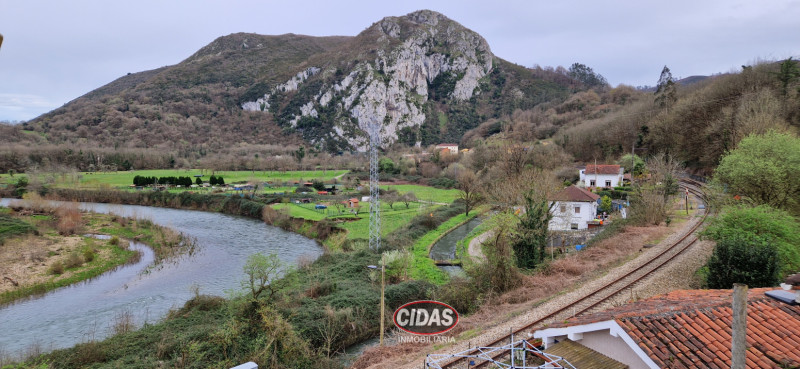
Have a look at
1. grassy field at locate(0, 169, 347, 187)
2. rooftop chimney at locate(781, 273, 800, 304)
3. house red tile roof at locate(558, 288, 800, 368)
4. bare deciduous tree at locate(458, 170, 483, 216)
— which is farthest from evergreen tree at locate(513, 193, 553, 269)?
grassy field at locate(0, 169, 347, 187)

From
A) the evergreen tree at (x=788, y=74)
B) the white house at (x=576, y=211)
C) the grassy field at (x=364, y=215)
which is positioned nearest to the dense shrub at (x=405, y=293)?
the grassy field at (x=364, y=215)

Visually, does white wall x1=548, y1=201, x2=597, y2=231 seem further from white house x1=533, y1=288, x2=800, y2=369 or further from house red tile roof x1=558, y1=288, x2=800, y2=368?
house red tile roof x1=558, y1=288, x2=800, y2=368

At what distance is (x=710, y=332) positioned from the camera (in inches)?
267

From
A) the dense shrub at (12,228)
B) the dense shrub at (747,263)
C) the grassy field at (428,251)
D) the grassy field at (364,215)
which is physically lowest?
the grassy field at (428,251)

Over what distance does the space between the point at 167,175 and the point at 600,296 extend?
3168 inches

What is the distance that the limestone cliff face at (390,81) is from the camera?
13475cm

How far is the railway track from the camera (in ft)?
35.1

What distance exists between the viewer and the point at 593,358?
7441 mm

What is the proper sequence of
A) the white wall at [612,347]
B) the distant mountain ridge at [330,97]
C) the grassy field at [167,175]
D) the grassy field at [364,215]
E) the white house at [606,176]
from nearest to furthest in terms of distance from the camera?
the white wall at [612,347] < the grassy field at [364,215] < the white house at [606,176] < the grassy field at [167,175] < the distant mountain ridge at [330,97]

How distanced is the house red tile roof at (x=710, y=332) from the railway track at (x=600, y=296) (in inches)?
132

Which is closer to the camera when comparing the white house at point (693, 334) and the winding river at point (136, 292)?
the white house at point (693, 334)

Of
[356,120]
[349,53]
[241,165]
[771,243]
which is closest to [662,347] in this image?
[771,243]

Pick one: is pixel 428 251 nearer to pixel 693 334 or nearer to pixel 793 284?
pixel 793 284

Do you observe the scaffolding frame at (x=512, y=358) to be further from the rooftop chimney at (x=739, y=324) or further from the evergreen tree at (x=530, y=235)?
the evergreen tree at (x=530, y=235)
